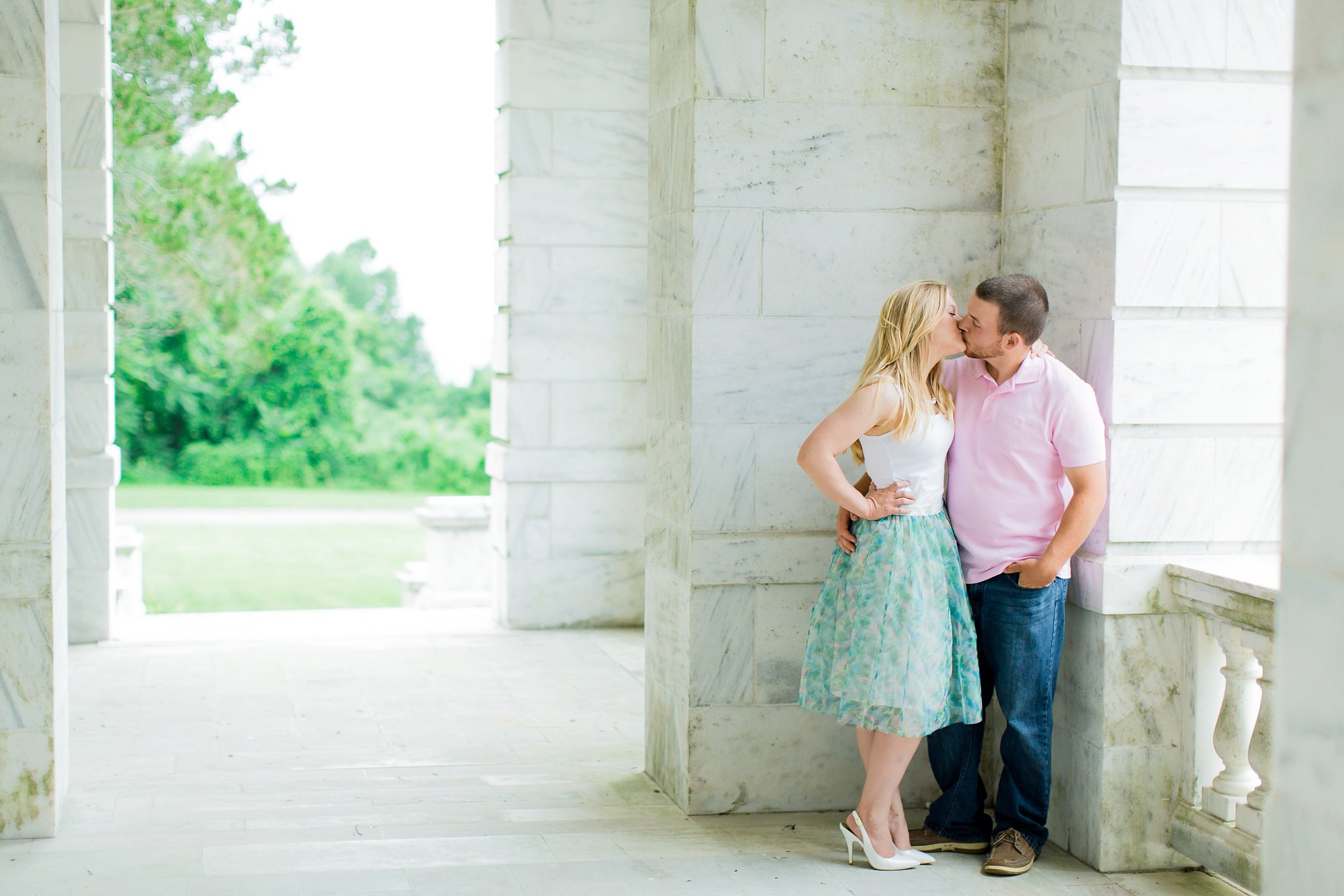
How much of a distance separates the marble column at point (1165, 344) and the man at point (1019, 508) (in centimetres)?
18

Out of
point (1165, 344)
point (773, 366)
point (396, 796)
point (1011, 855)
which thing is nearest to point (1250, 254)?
point (1165, 344)

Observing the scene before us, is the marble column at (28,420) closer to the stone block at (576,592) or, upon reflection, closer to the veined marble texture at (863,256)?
the veined marble texture at (863,256)

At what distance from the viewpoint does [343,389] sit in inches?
985

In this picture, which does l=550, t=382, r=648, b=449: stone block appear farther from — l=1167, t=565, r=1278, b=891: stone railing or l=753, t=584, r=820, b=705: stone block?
l=1167, t=565, r=1278, b=891: stone railing

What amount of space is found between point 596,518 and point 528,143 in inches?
92.4

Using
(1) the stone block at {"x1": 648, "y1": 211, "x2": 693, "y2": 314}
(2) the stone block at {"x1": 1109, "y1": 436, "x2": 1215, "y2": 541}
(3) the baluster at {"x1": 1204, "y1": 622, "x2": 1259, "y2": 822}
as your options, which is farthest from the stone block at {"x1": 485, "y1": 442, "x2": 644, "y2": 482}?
(3) the baluster at {"x1": 1204, "y1": 622, "x2": 1259, "y2": 822}

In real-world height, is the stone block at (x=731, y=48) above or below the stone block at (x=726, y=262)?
above

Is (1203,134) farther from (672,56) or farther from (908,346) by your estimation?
(672,56)

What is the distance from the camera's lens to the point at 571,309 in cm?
864

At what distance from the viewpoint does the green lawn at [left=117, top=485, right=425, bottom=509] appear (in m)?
22.7

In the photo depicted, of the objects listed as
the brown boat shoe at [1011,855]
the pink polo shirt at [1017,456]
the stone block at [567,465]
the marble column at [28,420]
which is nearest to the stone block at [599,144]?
the stone block at [567,465]

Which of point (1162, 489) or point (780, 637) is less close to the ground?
point (1162, 489)

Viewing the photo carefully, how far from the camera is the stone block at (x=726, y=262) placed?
4.83m

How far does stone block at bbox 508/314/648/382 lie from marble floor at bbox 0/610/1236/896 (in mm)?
1764
